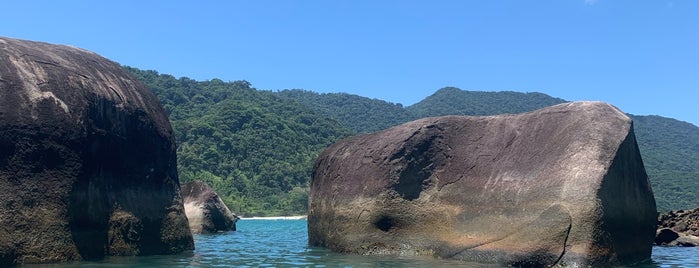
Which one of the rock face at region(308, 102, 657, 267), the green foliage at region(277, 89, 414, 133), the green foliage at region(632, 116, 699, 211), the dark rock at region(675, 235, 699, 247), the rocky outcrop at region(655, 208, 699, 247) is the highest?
the green foliage at region(277, 89, 414, 133)

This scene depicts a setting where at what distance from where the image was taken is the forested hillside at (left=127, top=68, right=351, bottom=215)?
78.8 metres

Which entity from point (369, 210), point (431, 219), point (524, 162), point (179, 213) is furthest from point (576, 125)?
point (179, 213)

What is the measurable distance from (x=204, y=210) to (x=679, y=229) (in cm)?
1948

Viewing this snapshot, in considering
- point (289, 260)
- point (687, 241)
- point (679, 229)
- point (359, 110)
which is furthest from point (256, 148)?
point (359, 110)

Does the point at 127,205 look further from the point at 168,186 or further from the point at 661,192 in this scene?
the point at 661,192

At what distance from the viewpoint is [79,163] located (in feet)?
39.5

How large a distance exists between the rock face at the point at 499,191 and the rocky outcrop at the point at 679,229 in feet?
21.4

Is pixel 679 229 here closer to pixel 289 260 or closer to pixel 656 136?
pixel 289 260

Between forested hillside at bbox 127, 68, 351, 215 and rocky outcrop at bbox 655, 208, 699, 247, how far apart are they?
5473 centimetres

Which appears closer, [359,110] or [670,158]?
[670,158]

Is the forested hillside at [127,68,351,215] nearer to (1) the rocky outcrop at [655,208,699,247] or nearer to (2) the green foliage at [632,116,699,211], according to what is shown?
(2) the green foliage at [632,116,699,211]

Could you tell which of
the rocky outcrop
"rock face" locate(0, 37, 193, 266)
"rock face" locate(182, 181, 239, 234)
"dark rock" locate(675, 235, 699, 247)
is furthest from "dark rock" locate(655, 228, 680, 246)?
"rock face" locate(182, 181, 239, 234)

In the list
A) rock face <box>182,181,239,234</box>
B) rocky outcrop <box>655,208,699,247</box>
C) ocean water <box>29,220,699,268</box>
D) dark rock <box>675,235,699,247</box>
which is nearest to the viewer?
ocean water <box>29,220,699,268</box>

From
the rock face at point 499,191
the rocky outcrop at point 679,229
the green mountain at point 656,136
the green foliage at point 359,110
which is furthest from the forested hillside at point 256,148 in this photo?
the rock face at point 499,191
